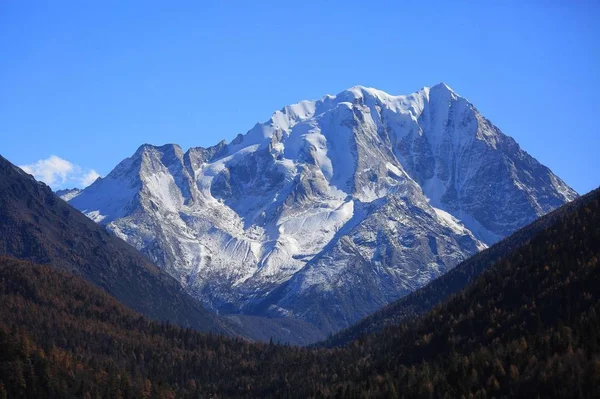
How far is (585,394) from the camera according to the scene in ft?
611

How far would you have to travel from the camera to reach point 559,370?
199 m

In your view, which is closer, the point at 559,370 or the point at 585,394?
the point at 585,394

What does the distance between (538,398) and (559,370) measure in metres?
11.6

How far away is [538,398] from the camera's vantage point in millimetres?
190250

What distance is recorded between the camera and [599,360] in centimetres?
19538

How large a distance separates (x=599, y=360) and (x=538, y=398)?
50.8ft

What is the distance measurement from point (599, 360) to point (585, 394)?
11640 mm

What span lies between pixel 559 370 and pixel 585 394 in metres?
13.3
